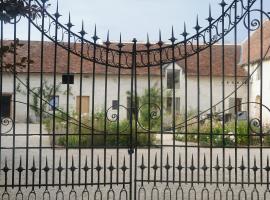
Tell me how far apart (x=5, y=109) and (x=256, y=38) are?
17571mm

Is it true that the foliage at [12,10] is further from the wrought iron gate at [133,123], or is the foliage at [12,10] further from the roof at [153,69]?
the roof at [153,69]

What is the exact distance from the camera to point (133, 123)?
17.9 m

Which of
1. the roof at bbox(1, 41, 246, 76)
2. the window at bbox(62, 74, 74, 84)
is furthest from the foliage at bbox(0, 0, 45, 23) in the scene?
the roof at bbox(1, 41, 246, 76)

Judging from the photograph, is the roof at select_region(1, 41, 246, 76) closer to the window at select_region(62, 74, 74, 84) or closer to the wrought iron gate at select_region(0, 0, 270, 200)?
the wrought iron gate at select_region(0, 0, 270, 200)

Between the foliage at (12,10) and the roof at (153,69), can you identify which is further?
the roof at (153,69)

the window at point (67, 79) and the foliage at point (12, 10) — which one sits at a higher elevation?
the foliage at point (12, 10)

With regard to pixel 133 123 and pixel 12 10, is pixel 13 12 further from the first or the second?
pixel 133 123

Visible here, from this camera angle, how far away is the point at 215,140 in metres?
17.5

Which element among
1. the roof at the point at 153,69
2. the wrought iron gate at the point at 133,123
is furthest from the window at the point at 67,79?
the roof at the point at 153,69

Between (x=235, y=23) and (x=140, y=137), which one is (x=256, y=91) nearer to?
(x=140, y=137)

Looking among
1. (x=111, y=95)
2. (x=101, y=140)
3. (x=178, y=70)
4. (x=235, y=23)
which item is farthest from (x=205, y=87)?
(x=235, y=23)

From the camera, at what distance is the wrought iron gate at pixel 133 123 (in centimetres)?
678

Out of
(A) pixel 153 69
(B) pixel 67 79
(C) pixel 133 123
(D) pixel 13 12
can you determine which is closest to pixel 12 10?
(D) pixel 13 12

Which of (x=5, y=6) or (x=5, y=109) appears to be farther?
(x=5, y=109)
